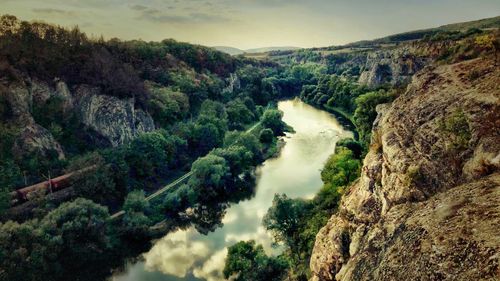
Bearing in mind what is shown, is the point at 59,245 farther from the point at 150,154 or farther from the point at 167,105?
the point at 167,105

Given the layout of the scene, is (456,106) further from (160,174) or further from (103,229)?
(160,174)

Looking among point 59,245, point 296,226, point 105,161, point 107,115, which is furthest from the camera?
point 107,115

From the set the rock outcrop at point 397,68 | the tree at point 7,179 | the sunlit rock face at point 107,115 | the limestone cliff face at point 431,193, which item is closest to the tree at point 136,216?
the tree at point 7,179

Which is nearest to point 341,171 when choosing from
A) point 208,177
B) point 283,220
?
point 283,220

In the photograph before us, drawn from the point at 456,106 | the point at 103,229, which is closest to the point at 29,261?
the point at 103,229

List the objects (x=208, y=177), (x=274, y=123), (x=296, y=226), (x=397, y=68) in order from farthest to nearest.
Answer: (x=397, y=68), (x=274, y=123), (x=208, y=177), (x=296, y=226)

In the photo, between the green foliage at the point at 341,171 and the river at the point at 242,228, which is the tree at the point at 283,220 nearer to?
the river at the point at 242,228

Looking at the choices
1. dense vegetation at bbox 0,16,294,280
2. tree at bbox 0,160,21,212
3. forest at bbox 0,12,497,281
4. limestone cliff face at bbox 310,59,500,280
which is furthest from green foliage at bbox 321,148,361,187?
tree at bbox 0,160,21,212
